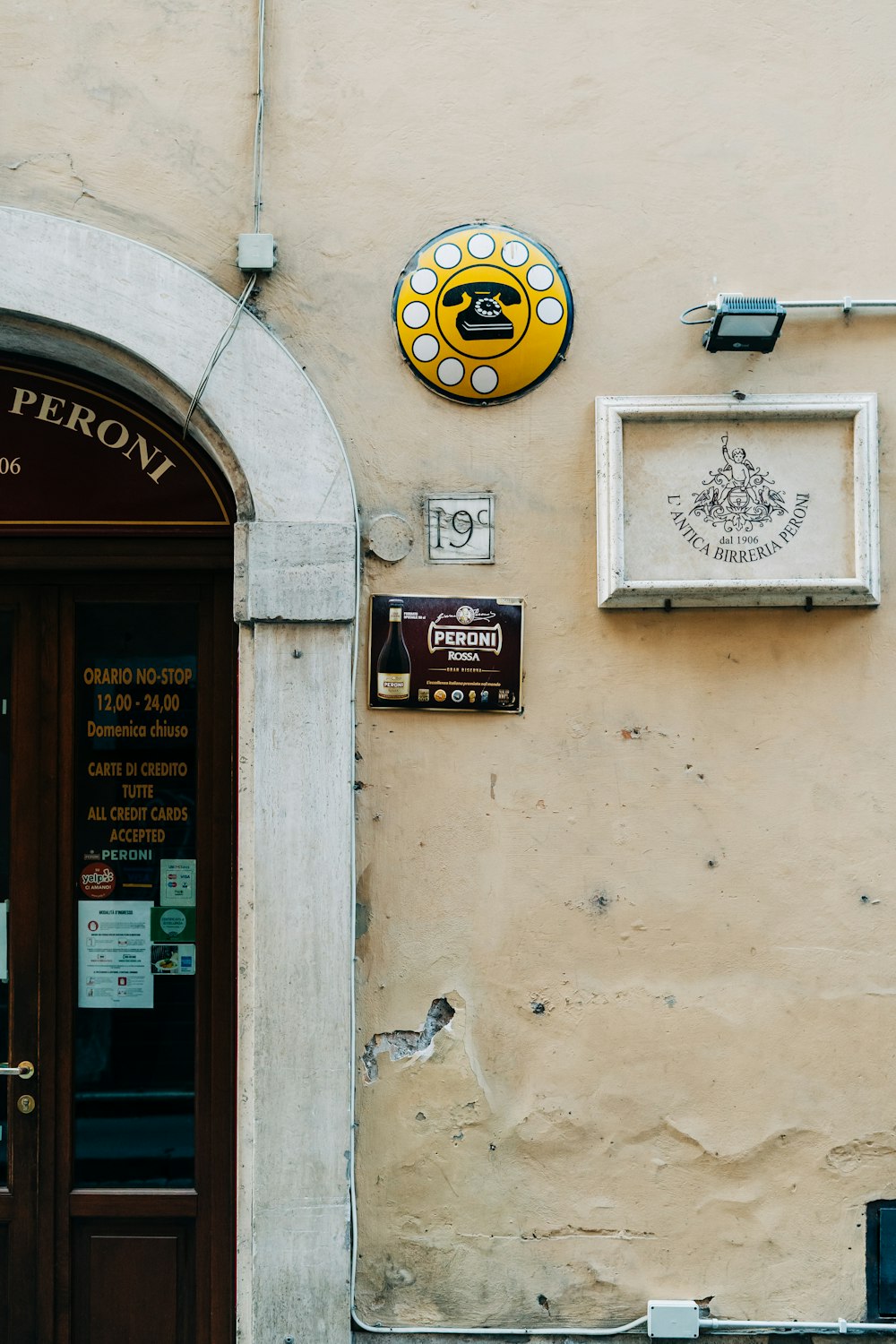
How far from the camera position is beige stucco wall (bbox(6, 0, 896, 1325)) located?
318cm

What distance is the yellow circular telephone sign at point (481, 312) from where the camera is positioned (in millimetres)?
3232

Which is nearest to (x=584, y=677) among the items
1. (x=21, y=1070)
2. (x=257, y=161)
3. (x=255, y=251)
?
(x=255, y=251)

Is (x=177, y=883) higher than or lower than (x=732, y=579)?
lower

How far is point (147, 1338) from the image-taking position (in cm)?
338

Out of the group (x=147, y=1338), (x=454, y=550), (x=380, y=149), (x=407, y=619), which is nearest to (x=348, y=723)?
(x=407, y=619)

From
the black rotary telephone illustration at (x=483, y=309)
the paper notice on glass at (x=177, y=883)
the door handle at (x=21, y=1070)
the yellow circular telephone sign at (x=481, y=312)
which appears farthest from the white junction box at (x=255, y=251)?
the door handle at (x=21, y=1070)

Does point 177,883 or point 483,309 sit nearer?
point 483,309

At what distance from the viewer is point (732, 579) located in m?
A: 3.21

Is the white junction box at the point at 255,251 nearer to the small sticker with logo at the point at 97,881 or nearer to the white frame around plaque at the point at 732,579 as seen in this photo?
the white frame around plaque at the point at 732,579

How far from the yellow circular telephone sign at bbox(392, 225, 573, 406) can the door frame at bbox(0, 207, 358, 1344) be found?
38 cm

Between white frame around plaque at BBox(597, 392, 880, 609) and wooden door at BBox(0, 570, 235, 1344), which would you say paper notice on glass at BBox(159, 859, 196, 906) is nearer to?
wooden door at BBox(0, 570, 235, 1344)

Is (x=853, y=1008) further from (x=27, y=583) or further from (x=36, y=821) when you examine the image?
(x=27, y=583)

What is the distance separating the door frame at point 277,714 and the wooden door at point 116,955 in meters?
0.26

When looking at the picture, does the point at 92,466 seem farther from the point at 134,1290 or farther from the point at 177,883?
the point at 134,1290
